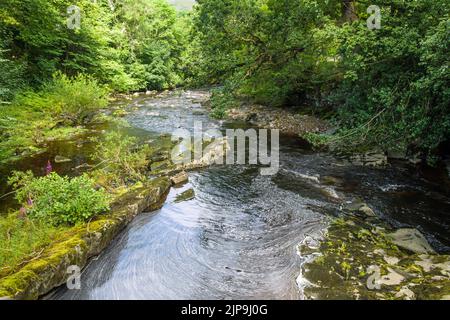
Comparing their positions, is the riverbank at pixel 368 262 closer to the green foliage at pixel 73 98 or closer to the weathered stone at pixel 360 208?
the weathered stone at pixel 360 208

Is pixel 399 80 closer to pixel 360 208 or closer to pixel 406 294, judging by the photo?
Result: pixel 360 208

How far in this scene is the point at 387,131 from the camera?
9.76 metres

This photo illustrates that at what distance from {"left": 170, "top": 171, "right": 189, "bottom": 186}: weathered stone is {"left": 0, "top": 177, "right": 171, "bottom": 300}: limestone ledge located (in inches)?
61.1

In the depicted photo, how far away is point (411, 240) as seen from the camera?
6445mm

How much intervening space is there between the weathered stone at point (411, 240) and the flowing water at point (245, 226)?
36cm

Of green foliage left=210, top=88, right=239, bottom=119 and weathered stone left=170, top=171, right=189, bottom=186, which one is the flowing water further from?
green foliage left=210, top=88, right=239, bottom=119

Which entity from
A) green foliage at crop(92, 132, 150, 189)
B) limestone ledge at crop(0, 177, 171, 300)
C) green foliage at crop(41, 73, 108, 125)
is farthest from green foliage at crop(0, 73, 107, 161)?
limestone ledge at crop(0, 177, 171, 300)

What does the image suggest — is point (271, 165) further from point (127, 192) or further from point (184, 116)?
point (184, 116)

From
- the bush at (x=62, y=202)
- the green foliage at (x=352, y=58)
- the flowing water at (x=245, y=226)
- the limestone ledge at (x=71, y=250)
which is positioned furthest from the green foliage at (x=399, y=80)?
the bush at (x=62, y=202)

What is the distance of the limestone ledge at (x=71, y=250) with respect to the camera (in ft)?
14.8

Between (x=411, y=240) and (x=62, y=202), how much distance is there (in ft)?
23.3

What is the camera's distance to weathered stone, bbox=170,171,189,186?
31.8ft

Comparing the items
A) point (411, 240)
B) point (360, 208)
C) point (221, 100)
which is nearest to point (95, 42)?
point (221, 100)
